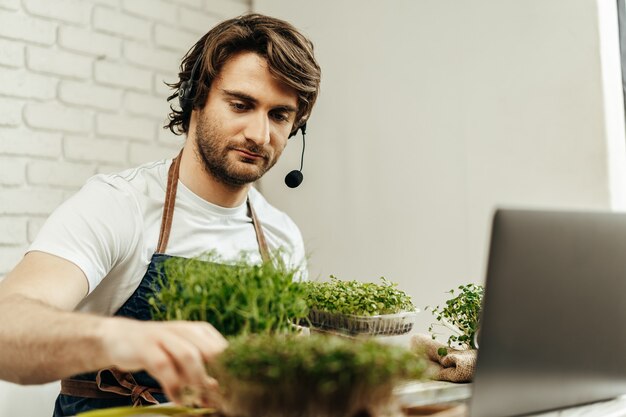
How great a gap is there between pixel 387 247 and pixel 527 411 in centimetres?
138

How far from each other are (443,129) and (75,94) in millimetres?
1290

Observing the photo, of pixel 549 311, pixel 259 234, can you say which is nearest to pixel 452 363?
pixel 549 311

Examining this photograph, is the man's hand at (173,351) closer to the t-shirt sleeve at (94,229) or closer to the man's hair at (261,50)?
the t-shirt sleeve at (94,229)

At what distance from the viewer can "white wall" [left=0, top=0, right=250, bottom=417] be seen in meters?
2.08

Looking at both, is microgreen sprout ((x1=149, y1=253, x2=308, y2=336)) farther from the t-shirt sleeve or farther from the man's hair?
the man's hair

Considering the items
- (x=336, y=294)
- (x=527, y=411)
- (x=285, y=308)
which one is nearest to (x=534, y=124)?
(x=336, y=294)

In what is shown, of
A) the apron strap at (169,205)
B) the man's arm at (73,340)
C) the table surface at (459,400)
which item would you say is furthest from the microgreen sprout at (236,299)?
the apron strap at (169,205)

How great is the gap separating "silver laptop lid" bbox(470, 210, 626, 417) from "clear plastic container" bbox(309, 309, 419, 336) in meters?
0.34

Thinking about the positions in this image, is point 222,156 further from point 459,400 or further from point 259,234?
point 459,400

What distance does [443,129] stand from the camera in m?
2.17

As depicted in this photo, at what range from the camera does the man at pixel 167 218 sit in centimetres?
102

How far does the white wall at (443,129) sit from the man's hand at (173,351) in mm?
1444

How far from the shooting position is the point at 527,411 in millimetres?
938

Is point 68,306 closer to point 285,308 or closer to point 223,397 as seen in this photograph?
point 285,308
